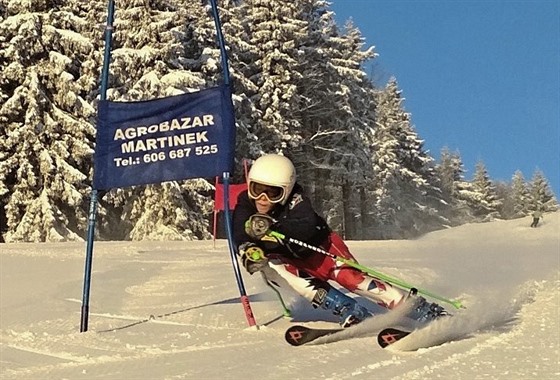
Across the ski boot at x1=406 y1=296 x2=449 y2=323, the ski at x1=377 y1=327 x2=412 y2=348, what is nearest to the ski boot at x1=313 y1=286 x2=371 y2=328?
the ski boot at x1=406 y1=296 x2=449 y2=323

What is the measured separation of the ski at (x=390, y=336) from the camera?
4.94 metres

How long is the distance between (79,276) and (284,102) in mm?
26164

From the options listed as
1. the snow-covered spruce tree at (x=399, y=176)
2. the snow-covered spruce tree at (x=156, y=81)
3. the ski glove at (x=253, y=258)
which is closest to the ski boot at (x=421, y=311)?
the ski glove at (x=253, y=258)

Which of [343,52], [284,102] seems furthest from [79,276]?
[343,52]

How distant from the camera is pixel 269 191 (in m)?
5.97

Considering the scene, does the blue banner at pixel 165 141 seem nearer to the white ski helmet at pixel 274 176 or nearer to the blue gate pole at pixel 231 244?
the blue gate pole at pixel 231 244

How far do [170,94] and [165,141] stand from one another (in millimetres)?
20298

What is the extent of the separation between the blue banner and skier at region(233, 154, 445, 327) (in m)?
0.57

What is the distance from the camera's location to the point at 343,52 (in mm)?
40344

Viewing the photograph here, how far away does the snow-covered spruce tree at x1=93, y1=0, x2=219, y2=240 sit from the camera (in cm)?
2772

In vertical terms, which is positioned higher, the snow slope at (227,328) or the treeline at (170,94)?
the treeline at (170,94)

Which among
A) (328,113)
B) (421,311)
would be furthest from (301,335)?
(328,113)

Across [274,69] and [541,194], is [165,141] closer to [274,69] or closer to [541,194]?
[274,69]

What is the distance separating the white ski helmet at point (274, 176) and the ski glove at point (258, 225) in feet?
0.67
